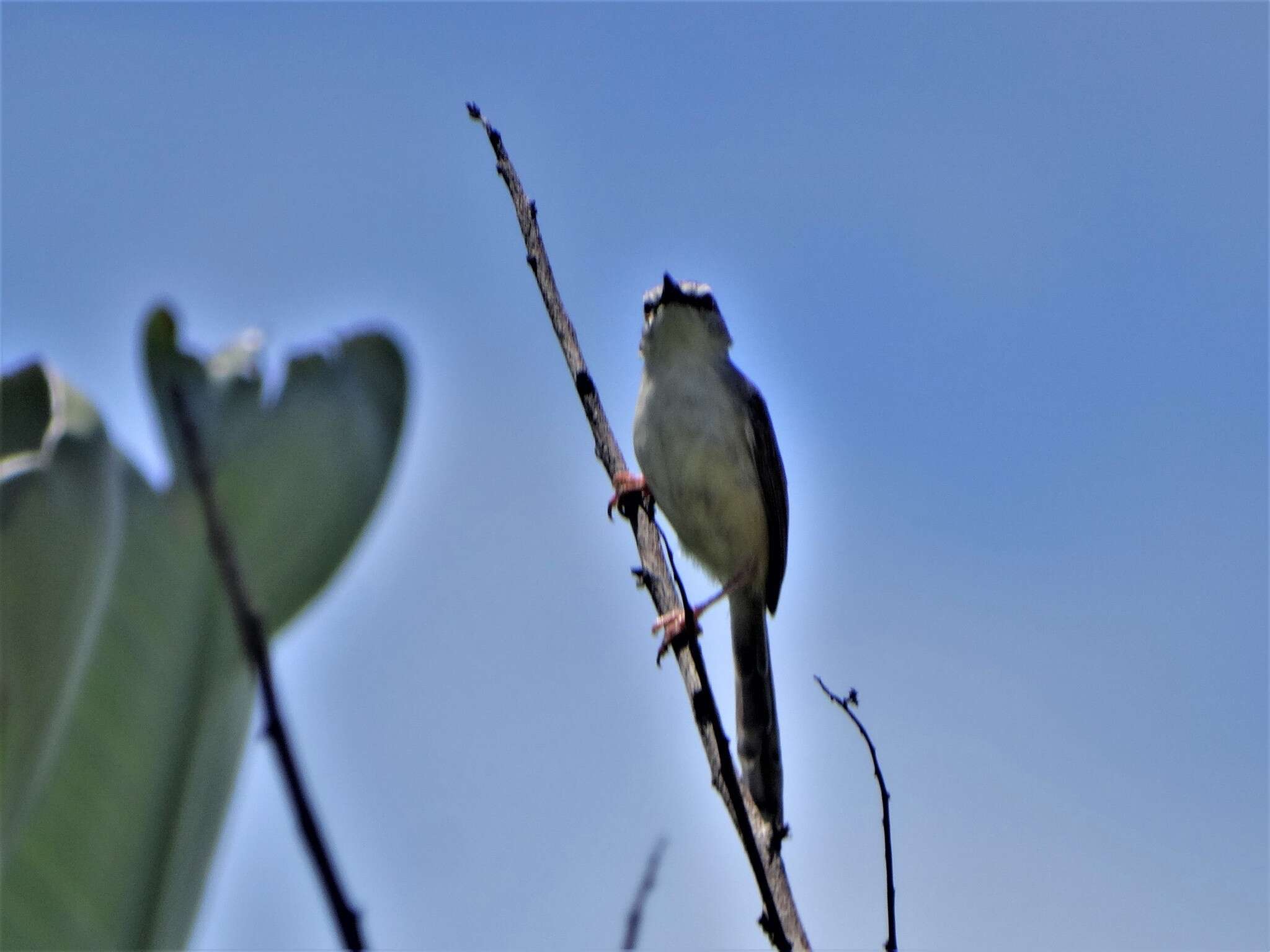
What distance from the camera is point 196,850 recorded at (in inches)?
69.6

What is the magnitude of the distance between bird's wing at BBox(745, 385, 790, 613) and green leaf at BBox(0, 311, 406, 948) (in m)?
3.60

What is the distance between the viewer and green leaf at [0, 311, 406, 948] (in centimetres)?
177

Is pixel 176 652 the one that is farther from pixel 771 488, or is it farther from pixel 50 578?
pixel 771 488

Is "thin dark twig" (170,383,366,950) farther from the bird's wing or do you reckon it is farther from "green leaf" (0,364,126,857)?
the bird's wing

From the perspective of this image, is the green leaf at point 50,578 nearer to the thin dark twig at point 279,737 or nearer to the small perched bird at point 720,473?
Answer: the thin dark twig at point 279,737

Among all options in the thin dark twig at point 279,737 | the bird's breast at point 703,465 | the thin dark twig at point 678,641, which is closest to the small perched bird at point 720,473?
the bird's breast at point 703,465

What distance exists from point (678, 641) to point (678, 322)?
282 centimetres

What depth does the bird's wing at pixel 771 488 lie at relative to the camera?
217 inches

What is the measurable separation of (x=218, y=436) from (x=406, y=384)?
0.55 meters

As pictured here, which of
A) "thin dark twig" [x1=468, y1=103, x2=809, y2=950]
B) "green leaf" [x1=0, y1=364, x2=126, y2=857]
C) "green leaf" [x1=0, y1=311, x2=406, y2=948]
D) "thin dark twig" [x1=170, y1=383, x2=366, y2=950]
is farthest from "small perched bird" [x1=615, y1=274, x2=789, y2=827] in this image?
"thin dark twig" [x1=170, y1=383, x2=366, y2=950]

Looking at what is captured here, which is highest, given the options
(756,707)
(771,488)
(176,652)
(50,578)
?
(50,578)

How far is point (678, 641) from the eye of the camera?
303 centimetres

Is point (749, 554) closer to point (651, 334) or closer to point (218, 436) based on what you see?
point (651, 334)

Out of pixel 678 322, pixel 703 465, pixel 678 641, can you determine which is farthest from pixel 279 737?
pixel 678 322
